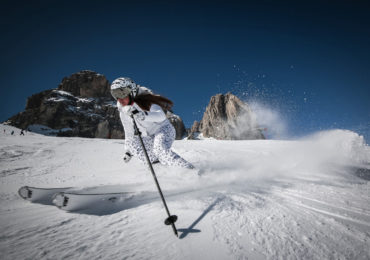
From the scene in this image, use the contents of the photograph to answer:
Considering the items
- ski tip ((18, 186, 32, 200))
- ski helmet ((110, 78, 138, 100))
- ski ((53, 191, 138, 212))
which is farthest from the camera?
ski helmet ((110, 78, 138, 100))

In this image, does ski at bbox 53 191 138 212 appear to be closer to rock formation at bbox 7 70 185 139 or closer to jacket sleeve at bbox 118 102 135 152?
jacket sleeve at bbox 118 102 135 152

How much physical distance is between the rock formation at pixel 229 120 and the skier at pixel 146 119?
8111cm

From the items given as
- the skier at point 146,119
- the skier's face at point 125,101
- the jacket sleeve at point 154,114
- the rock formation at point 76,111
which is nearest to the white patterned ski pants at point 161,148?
the skier at point 146,119

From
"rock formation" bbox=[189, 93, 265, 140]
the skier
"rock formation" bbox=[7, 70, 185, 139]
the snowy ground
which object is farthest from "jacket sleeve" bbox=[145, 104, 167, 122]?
"rock formation" bbox=[189, 93, 265, 140]

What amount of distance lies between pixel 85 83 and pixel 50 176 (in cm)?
9427

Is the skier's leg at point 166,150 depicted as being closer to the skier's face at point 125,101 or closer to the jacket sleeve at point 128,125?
the jacket sleeve at point 128,125

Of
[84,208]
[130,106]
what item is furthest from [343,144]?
[84,208]

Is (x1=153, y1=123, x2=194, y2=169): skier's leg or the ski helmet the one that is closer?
the ski helmet

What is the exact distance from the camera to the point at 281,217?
5.55 ft

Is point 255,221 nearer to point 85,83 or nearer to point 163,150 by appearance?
point 163,150

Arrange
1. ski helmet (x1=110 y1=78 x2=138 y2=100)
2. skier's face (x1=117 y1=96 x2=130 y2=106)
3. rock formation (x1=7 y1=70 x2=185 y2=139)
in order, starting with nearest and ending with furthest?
1. ski helmet (x1=110 y1=78 x2=138 y2=100)
2. skier's face (x1=117 y1=96 x2=130 y2=106)
3. rock formation (x1=7 y1=70 x2=185 y2=139)

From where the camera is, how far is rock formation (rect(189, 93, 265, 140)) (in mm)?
84062

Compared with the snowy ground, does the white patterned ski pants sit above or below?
above

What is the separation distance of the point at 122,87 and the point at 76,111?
81469mm
